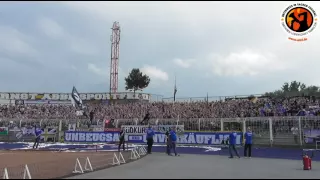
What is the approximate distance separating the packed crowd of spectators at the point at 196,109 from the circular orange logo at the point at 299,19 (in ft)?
40.5

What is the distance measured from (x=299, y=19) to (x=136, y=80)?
51228 millimetres

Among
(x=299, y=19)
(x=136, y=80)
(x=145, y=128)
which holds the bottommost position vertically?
(x=145, y=128)

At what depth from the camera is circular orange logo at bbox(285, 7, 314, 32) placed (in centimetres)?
1762

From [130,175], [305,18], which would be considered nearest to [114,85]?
[305,18]

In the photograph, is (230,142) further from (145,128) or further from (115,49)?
(115,49)

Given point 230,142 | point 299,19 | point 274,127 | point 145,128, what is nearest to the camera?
point 299,19

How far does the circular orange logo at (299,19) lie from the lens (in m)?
17.6

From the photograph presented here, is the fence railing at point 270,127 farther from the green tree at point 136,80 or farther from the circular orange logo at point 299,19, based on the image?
the green tree at point 136,80

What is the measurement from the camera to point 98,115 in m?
45.6

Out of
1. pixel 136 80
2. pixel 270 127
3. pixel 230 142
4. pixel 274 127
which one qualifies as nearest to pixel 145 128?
pixel 270 127

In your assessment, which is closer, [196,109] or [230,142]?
[230,142]

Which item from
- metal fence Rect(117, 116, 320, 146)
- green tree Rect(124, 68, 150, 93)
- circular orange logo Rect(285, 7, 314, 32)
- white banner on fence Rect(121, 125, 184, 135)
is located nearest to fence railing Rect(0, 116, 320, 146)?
metal fence Rect(117, 116, 320, 146)

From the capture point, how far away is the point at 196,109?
4128 centimetres

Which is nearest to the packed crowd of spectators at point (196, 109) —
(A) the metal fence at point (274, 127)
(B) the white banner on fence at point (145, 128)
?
(A) the metal fence at point (274, 127)
